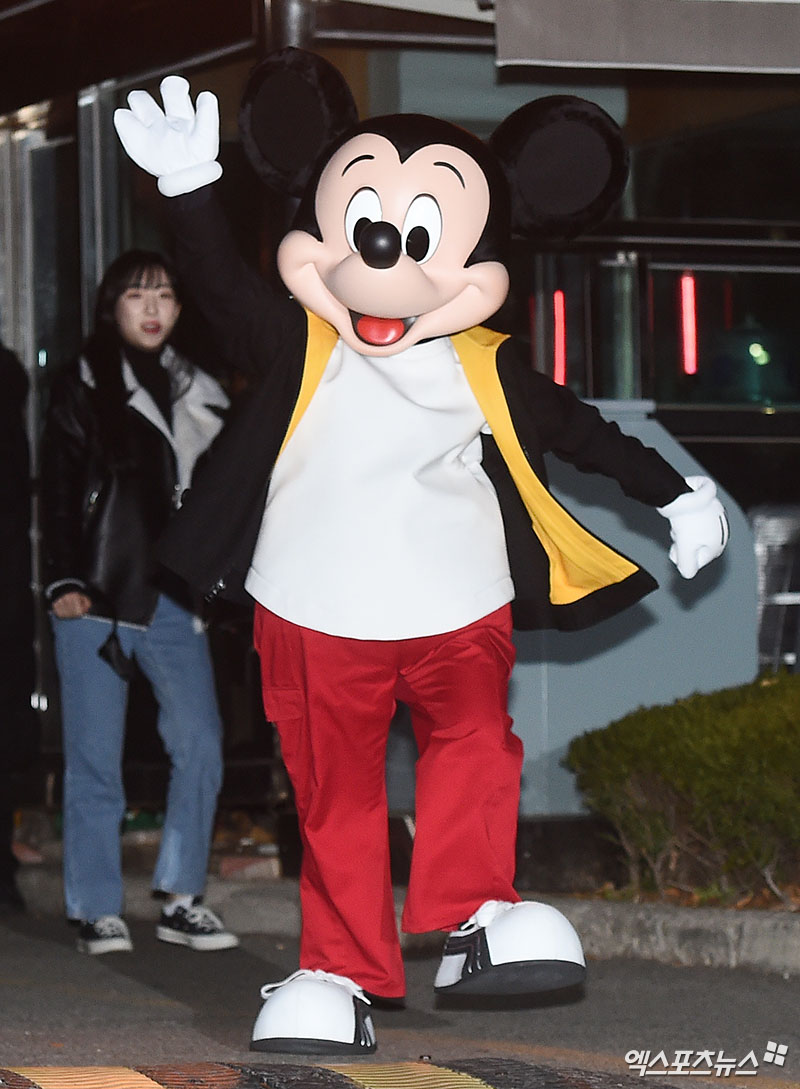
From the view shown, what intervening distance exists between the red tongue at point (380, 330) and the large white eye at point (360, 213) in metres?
0.14

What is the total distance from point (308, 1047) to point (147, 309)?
2.55 metres

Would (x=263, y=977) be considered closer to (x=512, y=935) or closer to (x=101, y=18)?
(x=512, y=935)

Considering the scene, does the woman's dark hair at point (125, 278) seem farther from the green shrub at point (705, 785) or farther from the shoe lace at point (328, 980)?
the shoe lace at point (328, 980)

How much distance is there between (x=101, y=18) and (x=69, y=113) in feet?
1.48

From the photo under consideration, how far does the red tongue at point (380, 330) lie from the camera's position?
153 inches

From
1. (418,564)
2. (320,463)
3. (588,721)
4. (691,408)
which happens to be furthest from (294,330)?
(691,408)

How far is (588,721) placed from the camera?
599 cm

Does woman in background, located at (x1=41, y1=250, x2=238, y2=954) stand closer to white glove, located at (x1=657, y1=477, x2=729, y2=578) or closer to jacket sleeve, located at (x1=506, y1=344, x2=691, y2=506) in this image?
jacket sleeve, located at (x1=506, y1=344, x2=691, y2=506)

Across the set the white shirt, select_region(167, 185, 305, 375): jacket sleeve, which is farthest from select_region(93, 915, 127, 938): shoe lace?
select_region(167, 185, 305, 375): jacket sleeve

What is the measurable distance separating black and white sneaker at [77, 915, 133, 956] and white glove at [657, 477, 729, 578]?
2.25 m

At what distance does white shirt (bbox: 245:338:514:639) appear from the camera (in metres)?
3.86

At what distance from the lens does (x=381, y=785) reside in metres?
3.98

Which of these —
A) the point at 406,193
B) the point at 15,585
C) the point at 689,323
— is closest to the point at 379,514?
the point at 406,193

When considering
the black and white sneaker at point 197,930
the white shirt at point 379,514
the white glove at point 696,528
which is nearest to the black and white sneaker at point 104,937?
the black and white sneaker at point 197,930
